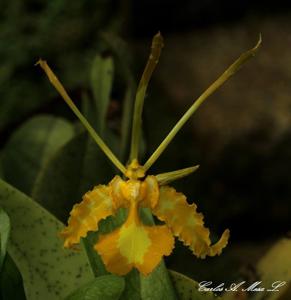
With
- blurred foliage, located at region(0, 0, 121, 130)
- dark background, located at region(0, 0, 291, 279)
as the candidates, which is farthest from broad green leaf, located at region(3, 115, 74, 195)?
blurred foliage, located at region(0, 0, 121, 130)

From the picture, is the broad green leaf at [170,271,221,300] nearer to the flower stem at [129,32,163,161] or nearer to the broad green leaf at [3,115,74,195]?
the flower stem at [129,32,163,161]

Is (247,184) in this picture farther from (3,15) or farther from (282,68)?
(3,15)

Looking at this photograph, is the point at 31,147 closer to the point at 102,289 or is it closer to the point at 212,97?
the point at 102,289

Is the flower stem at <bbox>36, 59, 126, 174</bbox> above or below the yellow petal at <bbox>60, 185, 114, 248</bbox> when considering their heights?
above

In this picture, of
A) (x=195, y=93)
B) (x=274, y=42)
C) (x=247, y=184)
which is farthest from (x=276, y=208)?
(x=274, y=42)

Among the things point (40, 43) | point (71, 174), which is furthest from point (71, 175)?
point (40, 43)

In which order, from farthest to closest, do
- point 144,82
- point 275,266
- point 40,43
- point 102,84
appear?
point 40,43, point 102,84, point 275,266, point 144,82
